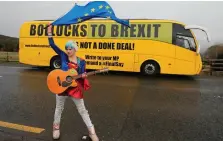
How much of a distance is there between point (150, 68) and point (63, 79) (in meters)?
8.91

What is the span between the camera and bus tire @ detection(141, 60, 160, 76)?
12578mm

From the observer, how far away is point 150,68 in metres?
12.6

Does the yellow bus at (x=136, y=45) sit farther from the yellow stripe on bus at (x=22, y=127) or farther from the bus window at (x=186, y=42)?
the yellow stripe on bus at (x=22, y=127)

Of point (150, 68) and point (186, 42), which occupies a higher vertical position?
point (186, 42)

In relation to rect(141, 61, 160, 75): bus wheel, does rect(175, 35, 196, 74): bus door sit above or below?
above

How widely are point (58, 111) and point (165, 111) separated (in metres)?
2.76

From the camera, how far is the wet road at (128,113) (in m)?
4.59

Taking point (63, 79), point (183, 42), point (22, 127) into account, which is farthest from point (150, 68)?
point (63, 79)

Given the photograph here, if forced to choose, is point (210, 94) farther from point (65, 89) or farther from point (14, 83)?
point (14, 83)

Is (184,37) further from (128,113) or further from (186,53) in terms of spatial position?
(128,113)

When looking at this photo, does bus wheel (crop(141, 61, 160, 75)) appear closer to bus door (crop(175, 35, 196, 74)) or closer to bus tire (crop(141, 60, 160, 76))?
bus tire (crop(141, 60, 160, 76))

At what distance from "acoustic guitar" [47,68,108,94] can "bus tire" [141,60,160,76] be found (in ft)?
28.7

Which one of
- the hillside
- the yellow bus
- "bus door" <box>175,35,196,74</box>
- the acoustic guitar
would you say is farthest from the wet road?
the hillside

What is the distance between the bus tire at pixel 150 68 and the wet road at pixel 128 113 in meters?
3.62
